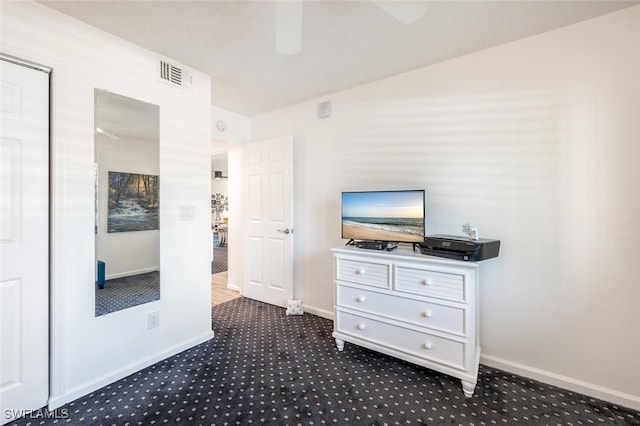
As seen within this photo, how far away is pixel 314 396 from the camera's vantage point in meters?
1.81

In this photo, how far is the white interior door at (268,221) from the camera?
10.8 feet

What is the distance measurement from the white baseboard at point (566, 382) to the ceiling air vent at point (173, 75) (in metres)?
3.31

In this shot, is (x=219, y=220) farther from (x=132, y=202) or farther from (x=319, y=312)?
(x=132, y=202)

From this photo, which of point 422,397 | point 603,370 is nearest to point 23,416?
point 422,397

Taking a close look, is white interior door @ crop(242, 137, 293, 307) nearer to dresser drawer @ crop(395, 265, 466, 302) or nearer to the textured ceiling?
the textured ceiling

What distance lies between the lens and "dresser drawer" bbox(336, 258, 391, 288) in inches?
85.9

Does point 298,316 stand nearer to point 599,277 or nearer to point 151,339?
point 151,339

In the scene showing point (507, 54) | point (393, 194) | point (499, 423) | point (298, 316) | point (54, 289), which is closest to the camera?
point (499, 423)

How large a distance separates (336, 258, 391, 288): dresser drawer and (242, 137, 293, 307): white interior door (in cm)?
101

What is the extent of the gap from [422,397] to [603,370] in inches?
46.6

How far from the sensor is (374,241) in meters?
2.46

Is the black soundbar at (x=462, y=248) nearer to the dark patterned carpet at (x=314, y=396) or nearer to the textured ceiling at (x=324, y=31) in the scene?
the dark patterned carpet at (x=314, y=396)

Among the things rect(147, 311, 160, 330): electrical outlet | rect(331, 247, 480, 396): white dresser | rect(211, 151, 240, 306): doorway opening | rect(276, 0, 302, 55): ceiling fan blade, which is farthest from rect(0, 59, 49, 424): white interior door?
rect(211, 151, 240, 306): doorway opening

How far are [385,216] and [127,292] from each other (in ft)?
6.90
